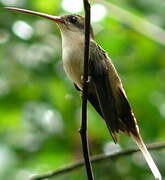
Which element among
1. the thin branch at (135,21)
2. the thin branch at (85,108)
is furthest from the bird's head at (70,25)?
the thin branch at (85,108)

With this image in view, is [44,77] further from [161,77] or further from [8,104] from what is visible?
[161,77]

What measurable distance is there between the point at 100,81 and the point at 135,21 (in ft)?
5.66

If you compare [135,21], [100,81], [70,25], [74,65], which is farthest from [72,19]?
[135,21]

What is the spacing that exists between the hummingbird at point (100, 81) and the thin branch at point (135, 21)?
857 mm

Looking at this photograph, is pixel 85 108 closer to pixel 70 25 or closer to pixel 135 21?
pixel 70 25

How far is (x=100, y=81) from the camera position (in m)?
5.12

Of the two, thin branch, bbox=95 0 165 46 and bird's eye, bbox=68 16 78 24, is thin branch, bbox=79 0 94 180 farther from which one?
thin branch, bbox=95 0 165 46

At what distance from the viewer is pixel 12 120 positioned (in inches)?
297

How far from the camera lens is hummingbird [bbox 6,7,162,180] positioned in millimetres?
5020

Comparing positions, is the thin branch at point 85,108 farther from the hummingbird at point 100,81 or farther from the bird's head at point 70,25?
the bird's head at point 70,25

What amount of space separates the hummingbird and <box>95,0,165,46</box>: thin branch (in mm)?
857

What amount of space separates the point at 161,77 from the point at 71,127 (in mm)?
1163

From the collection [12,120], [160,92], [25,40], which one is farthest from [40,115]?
[160,92]

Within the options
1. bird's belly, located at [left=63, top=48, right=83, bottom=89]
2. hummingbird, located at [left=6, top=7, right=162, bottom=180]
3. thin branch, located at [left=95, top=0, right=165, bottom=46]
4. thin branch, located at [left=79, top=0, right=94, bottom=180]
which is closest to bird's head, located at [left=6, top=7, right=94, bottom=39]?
hummingbird, located at [left=6, top=7, right=162, bottom=180]
